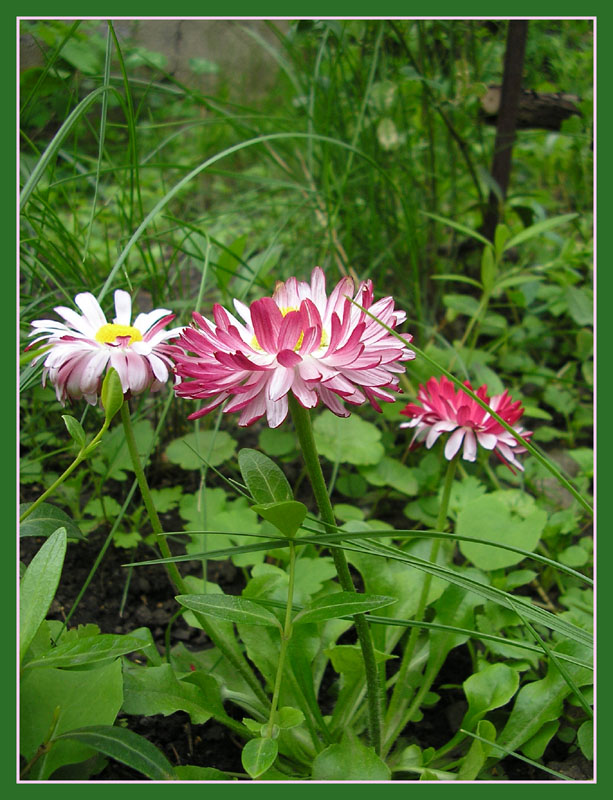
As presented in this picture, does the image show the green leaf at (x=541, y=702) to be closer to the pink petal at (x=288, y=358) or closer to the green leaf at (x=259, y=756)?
the green leaf at (x=259, y=756)

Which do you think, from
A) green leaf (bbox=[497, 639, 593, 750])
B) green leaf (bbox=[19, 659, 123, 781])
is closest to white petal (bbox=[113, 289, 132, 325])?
green leaf (bbox=[19, 659, 123, 781])

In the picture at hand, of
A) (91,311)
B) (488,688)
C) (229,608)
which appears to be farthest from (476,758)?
(91,311)

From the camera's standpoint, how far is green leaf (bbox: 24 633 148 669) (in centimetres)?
63

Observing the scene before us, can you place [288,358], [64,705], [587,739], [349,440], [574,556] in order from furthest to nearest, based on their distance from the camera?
[349,440], [574,556], [587,739], [64,705], [288,358]

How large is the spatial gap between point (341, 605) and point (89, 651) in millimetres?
239

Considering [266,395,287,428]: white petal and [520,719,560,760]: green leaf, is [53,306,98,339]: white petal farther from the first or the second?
[520,719,560,760]: green leaf

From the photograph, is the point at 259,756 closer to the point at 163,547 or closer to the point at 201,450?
the point at 163,547

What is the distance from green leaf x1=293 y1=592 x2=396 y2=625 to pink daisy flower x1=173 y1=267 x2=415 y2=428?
0.55 ft

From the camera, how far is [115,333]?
740 mm

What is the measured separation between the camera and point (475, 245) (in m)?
1.76

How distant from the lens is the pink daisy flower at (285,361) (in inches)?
23.3

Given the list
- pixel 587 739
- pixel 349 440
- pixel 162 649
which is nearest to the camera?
pixel 587 739

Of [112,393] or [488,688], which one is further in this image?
[488,688]

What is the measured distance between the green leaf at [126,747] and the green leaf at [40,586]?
11 centimetres
